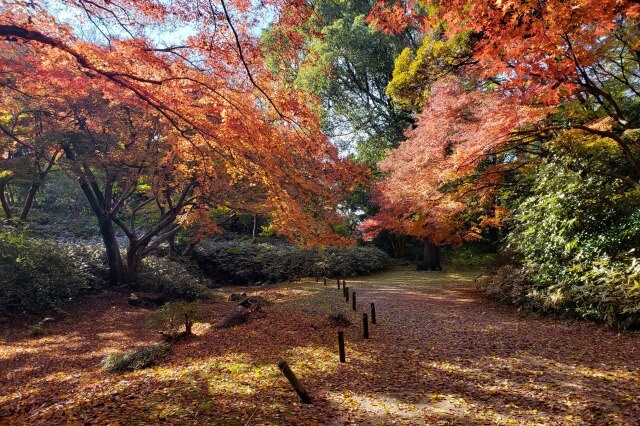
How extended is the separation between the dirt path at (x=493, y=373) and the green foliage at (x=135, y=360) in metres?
3.29

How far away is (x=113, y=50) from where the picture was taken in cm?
646

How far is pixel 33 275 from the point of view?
9.98 metres

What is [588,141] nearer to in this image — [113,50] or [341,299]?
[341,299]

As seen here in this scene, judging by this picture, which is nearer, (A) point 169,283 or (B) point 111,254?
(B) point 111,254

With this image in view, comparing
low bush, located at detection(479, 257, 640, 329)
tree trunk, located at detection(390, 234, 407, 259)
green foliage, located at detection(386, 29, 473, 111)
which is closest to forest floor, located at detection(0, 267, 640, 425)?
low bush, located at detection(479, 257, 640, 329)

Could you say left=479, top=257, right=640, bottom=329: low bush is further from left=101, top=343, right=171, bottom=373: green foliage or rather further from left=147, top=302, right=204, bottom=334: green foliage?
left=101, top=343, right=171, bottom=373: green foliage

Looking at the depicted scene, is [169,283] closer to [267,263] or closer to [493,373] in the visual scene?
[267,263]

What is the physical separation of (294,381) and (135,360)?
3338mm

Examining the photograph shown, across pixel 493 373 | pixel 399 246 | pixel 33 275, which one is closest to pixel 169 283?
pixel 33 275

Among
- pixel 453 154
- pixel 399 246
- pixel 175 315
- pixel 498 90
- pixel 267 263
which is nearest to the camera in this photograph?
pixel 175 315

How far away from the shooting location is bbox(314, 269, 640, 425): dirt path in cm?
392

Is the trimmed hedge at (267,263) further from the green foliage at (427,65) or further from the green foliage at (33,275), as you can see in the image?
the green foliage at (427,65)

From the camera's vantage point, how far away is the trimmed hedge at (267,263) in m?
18.7

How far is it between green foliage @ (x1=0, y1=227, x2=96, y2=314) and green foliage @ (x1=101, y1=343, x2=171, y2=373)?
17.6ft
